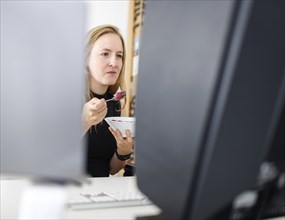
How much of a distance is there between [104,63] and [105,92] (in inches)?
6.0

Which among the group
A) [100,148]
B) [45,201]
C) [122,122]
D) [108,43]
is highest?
[108,43]

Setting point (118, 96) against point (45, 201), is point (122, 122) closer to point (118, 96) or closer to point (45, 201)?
point (118, 96)

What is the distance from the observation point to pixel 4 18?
42 centimetres

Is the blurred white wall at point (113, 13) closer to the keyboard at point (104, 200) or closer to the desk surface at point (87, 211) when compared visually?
the desk surface at point (87, 211)

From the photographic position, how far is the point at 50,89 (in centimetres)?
39

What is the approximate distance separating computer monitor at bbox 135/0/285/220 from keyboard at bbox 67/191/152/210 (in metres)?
0.26

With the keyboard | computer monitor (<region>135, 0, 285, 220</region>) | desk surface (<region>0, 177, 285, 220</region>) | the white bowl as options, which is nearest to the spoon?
the white bowl

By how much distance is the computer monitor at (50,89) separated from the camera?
389 millimetres

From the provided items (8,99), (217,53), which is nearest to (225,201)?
(217,53)

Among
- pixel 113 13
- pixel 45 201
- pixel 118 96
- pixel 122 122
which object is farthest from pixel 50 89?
pixel 113 13

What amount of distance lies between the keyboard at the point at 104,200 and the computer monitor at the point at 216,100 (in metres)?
0.26

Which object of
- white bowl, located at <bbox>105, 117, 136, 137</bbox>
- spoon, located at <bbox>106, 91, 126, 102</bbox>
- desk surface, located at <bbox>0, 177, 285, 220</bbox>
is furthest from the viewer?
spoon, located at <bbox>106, 91, 126, 102</bbox>

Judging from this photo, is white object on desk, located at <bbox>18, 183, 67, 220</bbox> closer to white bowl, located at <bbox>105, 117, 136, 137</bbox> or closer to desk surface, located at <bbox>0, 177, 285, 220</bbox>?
desk surface, located at <bbox>0, 177, 285, 220</bbox>

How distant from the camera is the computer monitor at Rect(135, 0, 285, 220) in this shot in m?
0.38
